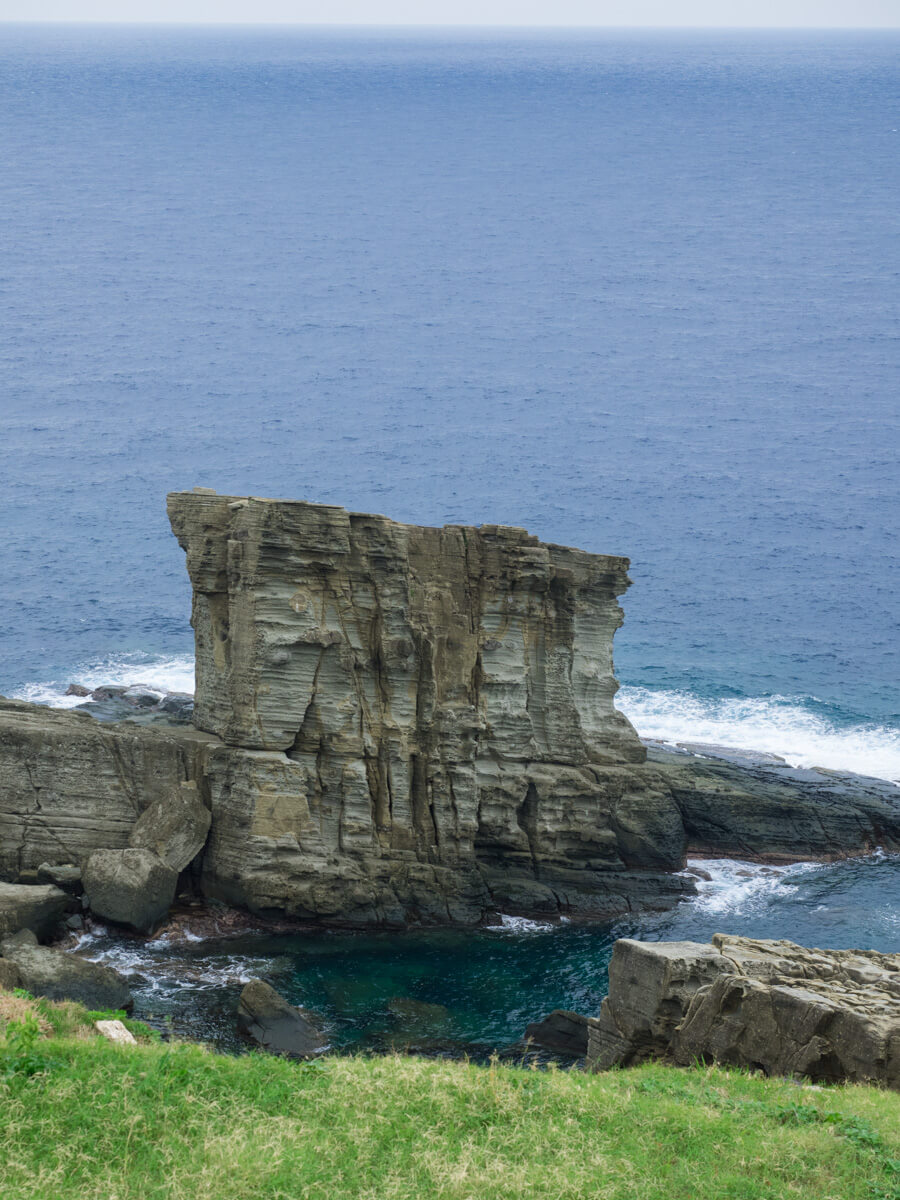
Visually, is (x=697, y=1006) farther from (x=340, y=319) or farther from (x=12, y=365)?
(x=340, y=319)

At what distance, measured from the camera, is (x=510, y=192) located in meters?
190

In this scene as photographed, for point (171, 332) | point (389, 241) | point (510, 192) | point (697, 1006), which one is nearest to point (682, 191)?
point (510, 192)

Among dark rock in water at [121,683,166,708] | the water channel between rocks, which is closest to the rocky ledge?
the water channel between rocks

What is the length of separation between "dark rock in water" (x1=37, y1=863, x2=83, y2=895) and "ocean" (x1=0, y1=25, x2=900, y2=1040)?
7611mm

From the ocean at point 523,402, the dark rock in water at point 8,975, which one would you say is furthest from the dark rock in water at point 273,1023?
the dark rock in water at point 8,975

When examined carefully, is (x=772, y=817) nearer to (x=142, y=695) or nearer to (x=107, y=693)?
(x=142, y=695)

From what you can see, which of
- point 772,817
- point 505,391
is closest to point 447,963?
point 772,817

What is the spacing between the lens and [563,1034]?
40031mm

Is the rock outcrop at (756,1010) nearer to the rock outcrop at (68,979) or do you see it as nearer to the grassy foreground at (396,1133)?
the grassy foreground at (396,1133)

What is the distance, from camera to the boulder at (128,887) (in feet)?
148

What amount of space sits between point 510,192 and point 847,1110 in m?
178

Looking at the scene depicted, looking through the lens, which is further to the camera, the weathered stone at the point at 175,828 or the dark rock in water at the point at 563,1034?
the weathered stone at the point at 175,828

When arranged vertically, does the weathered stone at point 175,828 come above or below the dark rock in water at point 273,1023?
above

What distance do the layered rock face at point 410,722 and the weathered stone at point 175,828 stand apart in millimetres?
802
